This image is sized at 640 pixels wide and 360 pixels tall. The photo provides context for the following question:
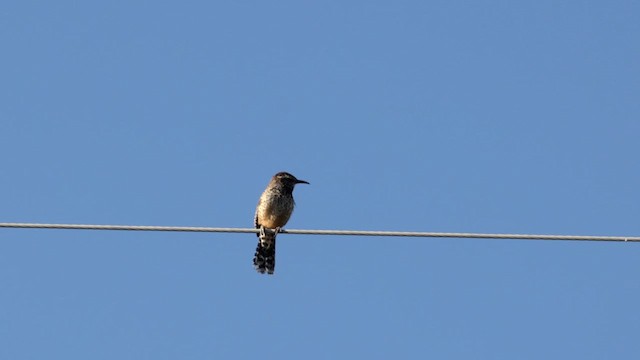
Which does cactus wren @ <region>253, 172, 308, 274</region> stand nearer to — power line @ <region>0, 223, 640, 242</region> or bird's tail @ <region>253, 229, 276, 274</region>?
bird's tail @ <region>253, 229, 276, 274</region>

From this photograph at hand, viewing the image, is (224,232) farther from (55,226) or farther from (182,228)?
(55,226)

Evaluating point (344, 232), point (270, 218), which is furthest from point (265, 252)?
point (344, 232)

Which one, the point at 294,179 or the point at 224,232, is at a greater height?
the point at 294,179

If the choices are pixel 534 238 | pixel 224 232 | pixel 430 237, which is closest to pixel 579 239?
pixel 534 238

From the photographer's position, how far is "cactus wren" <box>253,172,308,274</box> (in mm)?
16297

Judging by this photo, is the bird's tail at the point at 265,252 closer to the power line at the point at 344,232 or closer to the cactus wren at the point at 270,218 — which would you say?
the cactus wren at the point at 270,218

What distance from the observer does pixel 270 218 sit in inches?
645

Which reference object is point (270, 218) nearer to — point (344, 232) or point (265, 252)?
point (265, 252)

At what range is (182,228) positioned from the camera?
1117 centimetres

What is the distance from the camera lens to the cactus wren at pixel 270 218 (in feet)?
53.5

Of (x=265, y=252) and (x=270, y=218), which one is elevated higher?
(x=270, y=218)

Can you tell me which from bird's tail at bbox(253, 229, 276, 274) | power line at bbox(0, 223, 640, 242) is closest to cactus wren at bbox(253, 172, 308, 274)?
bird's tail at bbox(253, 229, 276, 274)

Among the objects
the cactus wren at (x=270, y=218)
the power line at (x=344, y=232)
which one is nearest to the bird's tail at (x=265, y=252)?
the cactus wren at (x=270, y=218)

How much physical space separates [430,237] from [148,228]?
7.18 ft
